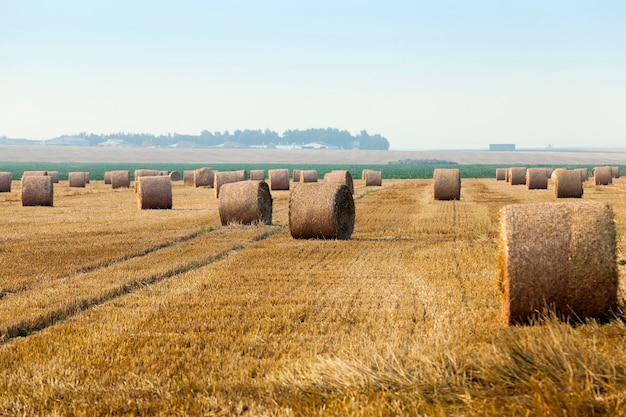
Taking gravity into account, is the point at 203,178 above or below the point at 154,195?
below

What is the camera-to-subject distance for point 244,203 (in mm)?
21766

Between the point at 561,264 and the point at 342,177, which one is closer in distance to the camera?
the point at 561,264

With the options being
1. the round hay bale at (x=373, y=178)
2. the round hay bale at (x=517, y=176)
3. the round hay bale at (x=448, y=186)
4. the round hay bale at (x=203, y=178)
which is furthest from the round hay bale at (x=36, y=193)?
the round hay bale at (x=517, y=176)

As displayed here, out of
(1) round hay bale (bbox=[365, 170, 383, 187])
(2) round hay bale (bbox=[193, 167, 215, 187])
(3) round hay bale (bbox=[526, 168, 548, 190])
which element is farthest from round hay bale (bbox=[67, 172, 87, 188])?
(3) round hay bale (bbox=[526, 168, 548, 190])

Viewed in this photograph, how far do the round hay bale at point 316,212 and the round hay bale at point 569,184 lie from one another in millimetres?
18744

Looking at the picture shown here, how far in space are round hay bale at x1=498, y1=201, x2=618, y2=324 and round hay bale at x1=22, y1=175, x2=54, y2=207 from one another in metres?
25.4

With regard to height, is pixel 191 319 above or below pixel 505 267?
below

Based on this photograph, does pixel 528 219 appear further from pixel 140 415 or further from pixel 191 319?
pixel 140 415

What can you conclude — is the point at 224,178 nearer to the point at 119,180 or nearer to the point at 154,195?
the point at 154,195

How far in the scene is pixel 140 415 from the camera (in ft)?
21.5

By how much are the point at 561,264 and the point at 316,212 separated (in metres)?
9.70

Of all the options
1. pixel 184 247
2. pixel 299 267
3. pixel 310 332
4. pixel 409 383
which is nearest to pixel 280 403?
pixel 409 383

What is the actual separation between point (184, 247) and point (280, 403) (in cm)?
1129

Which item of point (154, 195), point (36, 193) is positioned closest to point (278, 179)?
point (36, 193)
